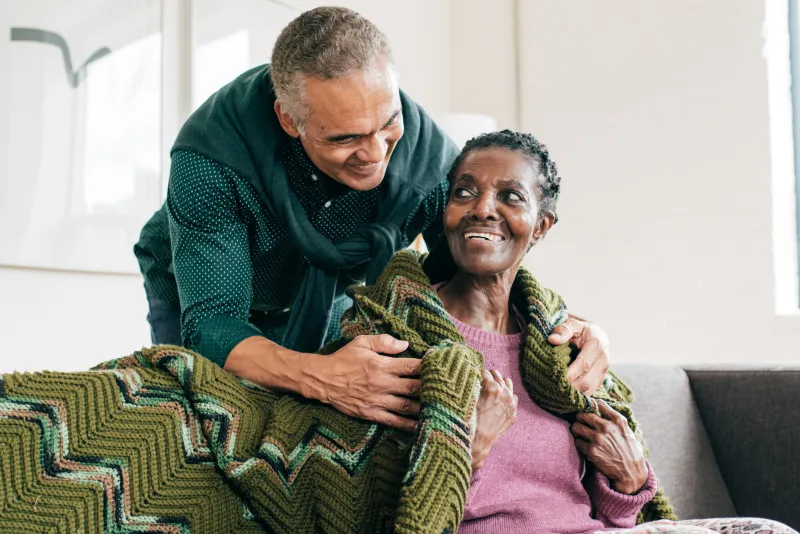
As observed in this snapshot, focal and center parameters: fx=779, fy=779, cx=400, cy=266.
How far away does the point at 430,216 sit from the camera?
1.68 m

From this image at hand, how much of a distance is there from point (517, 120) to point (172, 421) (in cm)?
312

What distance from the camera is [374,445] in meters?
1.12

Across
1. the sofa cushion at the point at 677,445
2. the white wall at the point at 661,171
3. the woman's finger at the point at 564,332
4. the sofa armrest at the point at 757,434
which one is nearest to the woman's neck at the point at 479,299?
the woman's finger at the point at 564,332

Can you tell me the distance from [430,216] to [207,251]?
503 mm

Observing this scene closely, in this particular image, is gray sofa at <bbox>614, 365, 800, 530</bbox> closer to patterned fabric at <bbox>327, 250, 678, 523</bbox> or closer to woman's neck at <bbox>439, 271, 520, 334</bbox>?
patterned fabric at <bbox>327, 250, 678, 523</bbox>

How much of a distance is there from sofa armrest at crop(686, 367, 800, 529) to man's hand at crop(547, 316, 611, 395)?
2.36 ft

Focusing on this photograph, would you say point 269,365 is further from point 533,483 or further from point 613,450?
point 613,450

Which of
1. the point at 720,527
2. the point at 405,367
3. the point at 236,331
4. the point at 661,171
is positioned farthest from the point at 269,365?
the point at 661,171

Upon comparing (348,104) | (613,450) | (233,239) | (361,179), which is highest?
(348,104)

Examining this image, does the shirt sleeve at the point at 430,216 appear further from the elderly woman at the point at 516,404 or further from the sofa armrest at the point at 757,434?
the sofa armrest at the point at 757,434

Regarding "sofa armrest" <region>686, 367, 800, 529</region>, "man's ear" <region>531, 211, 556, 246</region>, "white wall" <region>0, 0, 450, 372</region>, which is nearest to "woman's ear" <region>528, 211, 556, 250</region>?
"man's ear" <region>531, 211, 556, 246</region>

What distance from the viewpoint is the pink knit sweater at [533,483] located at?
3.91 ft

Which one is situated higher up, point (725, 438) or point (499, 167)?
point (499, 167)

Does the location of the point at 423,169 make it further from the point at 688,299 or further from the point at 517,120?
the point at 517,120
